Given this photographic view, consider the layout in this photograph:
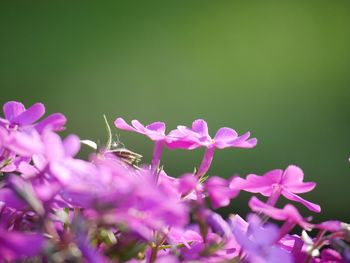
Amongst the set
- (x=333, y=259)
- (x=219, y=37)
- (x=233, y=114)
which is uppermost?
(x=333, y=259)

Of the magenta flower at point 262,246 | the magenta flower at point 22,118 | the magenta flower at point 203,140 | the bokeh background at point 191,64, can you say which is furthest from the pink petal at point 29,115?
the bokeh background at point 191,64

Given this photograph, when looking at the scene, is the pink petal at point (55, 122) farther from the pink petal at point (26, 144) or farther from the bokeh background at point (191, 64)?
the bokeh background at point (191, 64)

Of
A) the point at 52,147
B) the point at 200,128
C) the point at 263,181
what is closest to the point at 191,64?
the point at 200,128

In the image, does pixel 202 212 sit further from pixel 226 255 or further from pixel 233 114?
pixel 233 114

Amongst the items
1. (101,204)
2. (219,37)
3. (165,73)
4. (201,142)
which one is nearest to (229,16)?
(219,37)

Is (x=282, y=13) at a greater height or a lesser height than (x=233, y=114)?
greater

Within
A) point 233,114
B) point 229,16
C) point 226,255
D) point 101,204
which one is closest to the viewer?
point 101,204

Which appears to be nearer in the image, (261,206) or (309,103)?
(261,206)

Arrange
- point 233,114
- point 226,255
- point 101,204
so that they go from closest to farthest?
point 101,204 < point 226,255 < point 233,114
